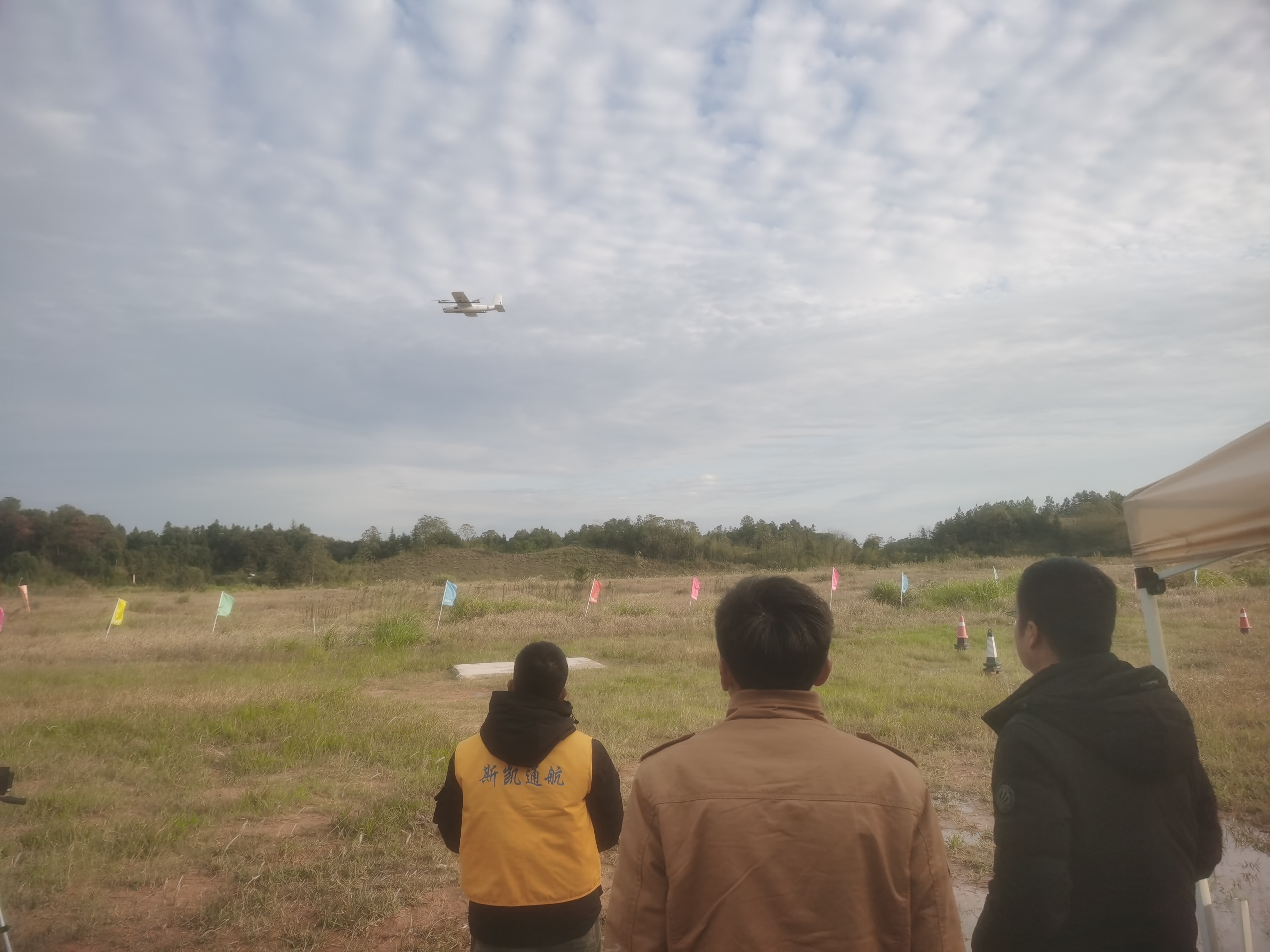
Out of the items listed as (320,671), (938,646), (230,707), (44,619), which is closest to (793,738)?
(230,707)

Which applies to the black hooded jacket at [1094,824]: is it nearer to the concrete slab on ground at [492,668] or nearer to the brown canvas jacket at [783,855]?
the brown canvas jacket at [783,855]

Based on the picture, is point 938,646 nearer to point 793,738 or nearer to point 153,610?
point 793,738

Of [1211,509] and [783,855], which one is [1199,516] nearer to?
[1211,509]

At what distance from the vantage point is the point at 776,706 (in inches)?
60.6

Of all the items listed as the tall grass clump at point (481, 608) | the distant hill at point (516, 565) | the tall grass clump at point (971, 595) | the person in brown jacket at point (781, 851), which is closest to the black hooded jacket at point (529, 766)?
the person in brown jacket at point (781, 851)

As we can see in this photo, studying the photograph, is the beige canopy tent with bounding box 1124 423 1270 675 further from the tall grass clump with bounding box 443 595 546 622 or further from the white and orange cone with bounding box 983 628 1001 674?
the tall grass clump with bounding box 443 595 546 622

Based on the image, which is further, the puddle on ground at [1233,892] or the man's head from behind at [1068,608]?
the puddle on ground at [1233,892]

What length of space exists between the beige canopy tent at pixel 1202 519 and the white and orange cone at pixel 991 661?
8240 mm

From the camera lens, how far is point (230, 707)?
344 inches

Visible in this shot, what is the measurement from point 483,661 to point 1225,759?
9.90 m

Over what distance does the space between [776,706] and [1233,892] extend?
4145 millimetres

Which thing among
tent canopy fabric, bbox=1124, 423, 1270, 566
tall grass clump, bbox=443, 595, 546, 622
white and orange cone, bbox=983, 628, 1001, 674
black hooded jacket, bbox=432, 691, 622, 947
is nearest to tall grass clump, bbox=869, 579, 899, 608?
white and orange cone, bbox=983, 628, 1001, 674

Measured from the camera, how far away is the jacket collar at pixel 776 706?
1534 mm

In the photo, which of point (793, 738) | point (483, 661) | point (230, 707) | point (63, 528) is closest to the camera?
point (793, 738)
